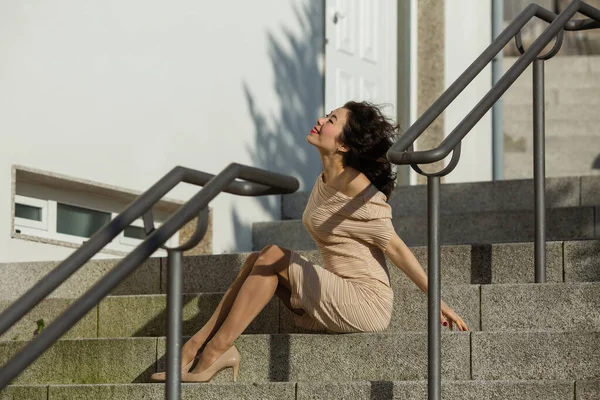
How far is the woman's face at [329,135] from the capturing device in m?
4.86

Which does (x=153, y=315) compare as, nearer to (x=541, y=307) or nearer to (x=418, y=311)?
(x=418, y=311)

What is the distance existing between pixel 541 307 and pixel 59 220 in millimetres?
3008

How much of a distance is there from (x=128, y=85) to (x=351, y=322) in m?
2.80

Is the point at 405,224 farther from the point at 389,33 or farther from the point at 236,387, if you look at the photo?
the point at 389,33

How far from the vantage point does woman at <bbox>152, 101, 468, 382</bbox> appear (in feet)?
14.8

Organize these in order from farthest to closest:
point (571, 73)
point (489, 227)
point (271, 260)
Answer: point (571, 73)
point (489, 227)
point (271, 260)

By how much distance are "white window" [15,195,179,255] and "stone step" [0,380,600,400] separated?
204 cm

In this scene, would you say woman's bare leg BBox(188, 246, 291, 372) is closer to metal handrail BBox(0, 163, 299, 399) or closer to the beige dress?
the beige dress

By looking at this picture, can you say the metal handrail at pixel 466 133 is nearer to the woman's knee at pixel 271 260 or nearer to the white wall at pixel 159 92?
the woman's knee at pixel 271 260

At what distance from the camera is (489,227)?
6.17 metres

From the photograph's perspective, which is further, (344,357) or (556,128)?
(556,128)

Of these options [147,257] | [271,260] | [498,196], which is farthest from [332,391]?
[498,196]

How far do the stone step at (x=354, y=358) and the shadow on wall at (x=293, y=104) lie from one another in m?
3.28

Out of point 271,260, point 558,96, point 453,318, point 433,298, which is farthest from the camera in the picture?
point 558,96
